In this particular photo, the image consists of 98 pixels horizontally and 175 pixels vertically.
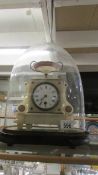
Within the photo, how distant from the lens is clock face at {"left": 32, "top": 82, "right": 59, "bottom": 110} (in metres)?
1.01

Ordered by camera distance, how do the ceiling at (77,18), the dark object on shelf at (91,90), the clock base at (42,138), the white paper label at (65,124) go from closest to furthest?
the clock base at (42,138) → the white paper label at (65,124) → the ceiling at (77,18) → the dark object on shelf at (91,90)

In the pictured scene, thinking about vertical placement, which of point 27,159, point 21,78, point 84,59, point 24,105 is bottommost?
point 27,159

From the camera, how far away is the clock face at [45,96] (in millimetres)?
1009

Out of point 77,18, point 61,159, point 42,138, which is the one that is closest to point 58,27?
point 77,18

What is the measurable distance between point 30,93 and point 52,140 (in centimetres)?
29

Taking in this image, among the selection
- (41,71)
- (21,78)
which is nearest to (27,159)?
(41,71)

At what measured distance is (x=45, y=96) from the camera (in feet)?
3.34

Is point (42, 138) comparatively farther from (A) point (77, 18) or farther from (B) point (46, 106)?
(A) point (77, 18)

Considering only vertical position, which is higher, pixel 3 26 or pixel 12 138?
pixel 3 26

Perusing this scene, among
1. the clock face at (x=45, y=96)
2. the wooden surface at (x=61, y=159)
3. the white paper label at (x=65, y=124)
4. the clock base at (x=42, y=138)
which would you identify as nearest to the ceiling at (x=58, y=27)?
the clock face at (x=45, y=96)

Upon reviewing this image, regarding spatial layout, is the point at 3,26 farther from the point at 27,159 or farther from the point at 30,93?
the point at 27,159

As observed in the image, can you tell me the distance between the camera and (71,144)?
79cm

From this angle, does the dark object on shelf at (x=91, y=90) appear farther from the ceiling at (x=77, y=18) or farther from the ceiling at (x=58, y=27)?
the ceiling at (x=77, y=18)

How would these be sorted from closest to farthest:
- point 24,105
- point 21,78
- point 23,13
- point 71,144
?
point 71,144, point 24,105, point 21,78, point 23,13
